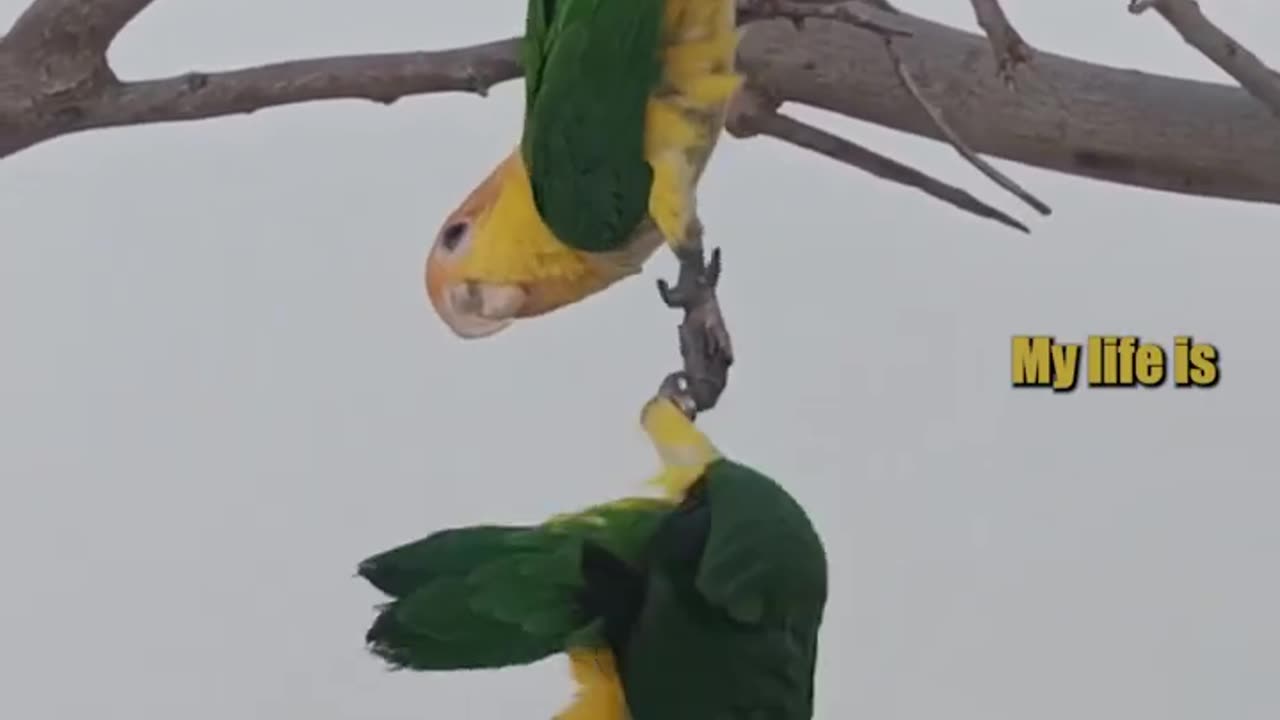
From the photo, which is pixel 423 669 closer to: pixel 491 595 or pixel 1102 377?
pixel 491 595

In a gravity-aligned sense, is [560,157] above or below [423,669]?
above

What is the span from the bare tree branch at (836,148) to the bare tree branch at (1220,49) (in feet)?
0.25

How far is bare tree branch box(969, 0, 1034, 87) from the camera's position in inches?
18.7

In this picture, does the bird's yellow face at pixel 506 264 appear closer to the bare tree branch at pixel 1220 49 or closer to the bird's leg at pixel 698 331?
the bird's leg at pixel 698 331

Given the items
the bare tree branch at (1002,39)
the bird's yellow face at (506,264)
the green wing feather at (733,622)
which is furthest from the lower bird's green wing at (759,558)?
the bare tree branch at (1002,39)

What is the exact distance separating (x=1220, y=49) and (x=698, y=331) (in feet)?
0.70

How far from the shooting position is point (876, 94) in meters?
0.54

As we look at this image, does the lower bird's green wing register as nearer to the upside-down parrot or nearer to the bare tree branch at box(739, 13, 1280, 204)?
the upside-down parrot

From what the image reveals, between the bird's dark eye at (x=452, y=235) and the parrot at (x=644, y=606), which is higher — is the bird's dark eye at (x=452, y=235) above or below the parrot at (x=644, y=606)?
above

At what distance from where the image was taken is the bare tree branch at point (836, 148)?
462 mm

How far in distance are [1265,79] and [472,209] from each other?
25cm

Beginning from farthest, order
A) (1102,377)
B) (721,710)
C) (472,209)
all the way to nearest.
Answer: (1102,377) → (472,209) → (721,710)

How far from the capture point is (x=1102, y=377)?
0.71m

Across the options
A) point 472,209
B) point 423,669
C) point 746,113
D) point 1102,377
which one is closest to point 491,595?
point 423,669
